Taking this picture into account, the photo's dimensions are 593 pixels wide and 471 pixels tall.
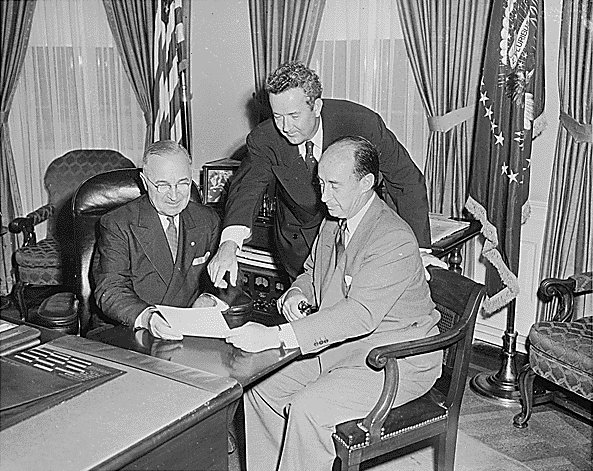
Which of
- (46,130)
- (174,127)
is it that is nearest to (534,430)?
(174,127)

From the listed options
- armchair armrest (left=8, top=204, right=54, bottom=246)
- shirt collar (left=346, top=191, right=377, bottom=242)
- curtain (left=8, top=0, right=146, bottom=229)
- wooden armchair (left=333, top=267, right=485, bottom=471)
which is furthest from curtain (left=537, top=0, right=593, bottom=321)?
armchair armrest (left=8, top=204, right=54, bottom=246)

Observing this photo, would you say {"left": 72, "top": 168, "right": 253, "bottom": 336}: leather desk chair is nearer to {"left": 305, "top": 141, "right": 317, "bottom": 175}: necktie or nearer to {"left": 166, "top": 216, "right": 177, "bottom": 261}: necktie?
{"left": 166, "top": 216, "right": 177, "bottom": 261}: necktie

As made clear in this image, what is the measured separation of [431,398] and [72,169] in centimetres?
373

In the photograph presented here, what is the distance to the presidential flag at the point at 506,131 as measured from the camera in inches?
151

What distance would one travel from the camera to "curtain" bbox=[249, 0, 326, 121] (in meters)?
5.36

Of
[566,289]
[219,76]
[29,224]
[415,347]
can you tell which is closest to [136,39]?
[219,76]

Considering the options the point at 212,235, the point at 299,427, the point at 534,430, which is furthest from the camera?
the point at 534,430

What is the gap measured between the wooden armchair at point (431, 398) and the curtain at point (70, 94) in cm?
382

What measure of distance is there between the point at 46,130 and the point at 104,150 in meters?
0.83

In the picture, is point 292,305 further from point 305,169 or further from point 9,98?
point 9,98

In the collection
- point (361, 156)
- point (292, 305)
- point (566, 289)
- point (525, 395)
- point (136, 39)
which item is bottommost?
point (525, 395)

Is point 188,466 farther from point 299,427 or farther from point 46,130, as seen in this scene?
point 46,130

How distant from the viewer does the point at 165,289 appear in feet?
10.5

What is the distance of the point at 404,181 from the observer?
352 cm
